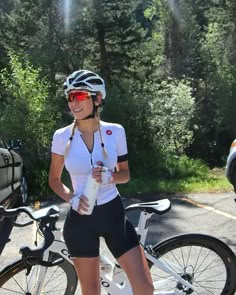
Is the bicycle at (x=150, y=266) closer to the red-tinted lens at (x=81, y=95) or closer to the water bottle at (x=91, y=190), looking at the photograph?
the water bottle at (x=91, y=190)

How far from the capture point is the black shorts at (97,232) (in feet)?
9.48

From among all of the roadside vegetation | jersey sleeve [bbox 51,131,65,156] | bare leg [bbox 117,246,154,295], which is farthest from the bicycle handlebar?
the roadside vegetation

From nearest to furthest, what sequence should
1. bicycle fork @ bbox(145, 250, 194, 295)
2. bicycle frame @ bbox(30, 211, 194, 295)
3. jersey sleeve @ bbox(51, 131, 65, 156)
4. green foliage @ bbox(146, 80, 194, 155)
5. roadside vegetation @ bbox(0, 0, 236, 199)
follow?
1. jersey sleeve @ bbox(51, 131, 65, 156)
2. bicycle frame @ bbox(30, 211, 194, 295)
3. bicycle fork @ bbox(145, 250, 194, 295)
4. roadside vegetation @ bbox(0, 0, 236, 199)
5. green foliage @ bbox(146, 80, 194, 155)

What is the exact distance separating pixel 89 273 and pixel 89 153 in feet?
2.35

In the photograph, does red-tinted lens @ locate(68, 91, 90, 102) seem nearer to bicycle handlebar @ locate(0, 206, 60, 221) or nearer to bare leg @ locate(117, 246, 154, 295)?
bicycle handlebar @ locate(0, 206, 60, 221)

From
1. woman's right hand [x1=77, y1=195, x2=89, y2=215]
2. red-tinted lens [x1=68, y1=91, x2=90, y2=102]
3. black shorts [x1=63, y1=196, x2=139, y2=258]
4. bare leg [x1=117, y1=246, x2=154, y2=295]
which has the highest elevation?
red-tinted lens [x1=68, y1=91, x2=90, y2=102]

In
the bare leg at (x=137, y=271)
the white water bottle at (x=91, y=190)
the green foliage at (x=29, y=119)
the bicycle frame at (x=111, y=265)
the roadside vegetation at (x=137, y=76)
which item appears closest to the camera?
the white water bottle at (x=91, y=190)

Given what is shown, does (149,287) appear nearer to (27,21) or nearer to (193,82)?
(27,21)

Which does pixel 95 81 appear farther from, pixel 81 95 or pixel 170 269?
pixel 170 269

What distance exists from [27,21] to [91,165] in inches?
1083

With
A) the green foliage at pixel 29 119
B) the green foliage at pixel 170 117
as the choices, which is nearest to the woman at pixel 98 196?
the green foliage at pixel 29 119

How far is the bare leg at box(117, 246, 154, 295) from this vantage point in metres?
2.87

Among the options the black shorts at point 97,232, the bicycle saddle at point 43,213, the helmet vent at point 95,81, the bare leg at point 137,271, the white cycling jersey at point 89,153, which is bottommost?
the bare leg at point 137,271

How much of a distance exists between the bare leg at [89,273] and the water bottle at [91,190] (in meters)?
0.32
